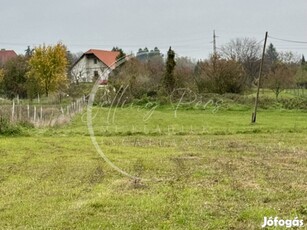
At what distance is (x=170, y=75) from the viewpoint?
133 feet

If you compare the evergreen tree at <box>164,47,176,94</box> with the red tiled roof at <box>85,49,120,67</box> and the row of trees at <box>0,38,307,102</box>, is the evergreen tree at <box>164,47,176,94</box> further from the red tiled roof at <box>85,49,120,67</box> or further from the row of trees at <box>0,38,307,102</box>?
the red tiled roof at <box>85,49,120,67</box>

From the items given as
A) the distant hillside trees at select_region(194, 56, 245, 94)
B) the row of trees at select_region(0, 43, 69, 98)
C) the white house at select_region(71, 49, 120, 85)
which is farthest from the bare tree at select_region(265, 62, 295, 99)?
the row of trees at select_region(0, 43, 69, 98)

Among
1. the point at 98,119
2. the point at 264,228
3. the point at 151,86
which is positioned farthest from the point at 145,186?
the point at 151,86

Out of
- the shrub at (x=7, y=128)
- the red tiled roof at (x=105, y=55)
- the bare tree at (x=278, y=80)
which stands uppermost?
the red tiled roof at (x=105, y=55)

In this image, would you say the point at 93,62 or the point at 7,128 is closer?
the point at 7,128

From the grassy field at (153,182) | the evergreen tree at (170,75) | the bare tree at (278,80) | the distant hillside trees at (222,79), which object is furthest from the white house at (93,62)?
the grassy field at (153,182)

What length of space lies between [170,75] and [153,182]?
31737 mm

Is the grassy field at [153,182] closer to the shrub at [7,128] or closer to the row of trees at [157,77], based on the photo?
the shrub at [7,128]

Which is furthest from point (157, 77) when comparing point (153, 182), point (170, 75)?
point (153, 182)

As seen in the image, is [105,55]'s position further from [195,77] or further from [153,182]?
[153,182]

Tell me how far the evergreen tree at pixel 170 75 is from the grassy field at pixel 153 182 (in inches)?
833

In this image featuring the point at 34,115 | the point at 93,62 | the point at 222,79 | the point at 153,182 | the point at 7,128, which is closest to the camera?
the point at 153,182

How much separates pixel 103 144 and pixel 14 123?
616 centimetres

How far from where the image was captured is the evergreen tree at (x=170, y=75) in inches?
1585
